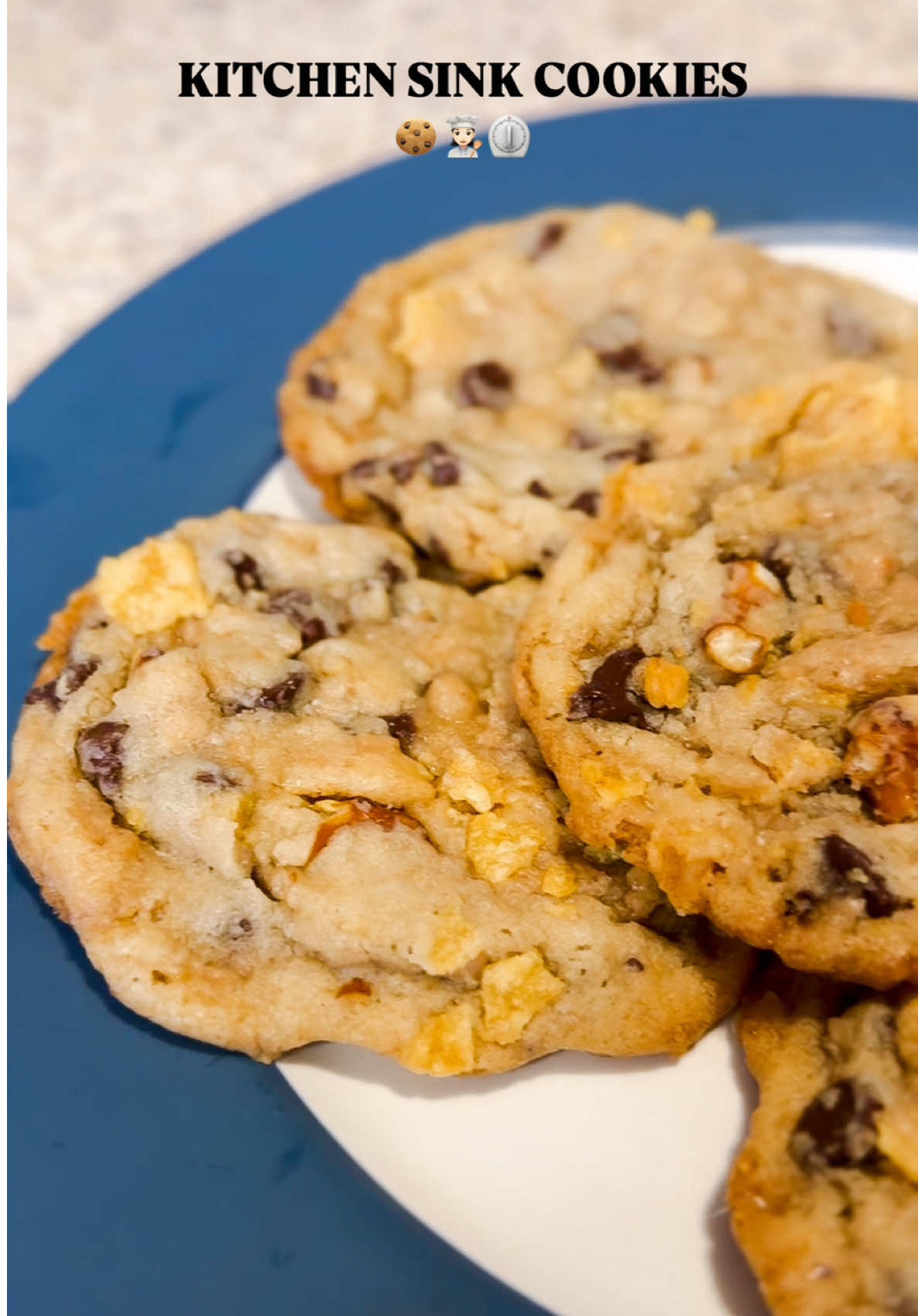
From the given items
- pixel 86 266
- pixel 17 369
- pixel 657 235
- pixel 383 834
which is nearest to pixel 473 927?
pixel 383 834

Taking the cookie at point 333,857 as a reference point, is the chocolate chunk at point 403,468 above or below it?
above

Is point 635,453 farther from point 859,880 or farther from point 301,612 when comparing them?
point 859,880

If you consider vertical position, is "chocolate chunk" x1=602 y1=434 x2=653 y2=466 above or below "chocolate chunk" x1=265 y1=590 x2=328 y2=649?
above

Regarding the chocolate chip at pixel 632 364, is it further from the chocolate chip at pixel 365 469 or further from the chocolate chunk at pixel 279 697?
the chocolate chunk at pixel 279 697

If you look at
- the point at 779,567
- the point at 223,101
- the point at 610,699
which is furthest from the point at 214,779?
the point at 223,101

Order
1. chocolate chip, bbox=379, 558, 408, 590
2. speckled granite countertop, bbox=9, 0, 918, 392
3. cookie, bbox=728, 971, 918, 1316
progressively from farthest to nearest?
A: speckled granite countertop, bbox=9, 0, 918, 392 < chocolate chip, bbox=379, 558, 408, 590 < cookie, bbox=728, 971, 918, 1316

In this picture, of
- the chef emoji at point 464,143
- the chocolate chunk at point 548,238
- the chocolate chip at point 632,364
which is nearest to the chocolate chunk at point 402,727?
the chocolate chip at point 632,364

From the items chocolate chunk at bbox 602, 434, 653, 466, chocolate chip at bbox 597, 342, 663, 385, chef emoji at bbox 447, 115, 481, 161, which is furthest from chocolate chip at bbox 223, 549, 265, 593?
chef emoji at bbox 447, 115, 481, 161

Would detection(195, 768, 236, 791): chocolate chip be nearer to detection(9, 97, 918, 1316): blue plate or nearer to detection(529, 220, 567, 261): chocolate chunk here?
detection(9, 97, 918, 1316): blue plate
